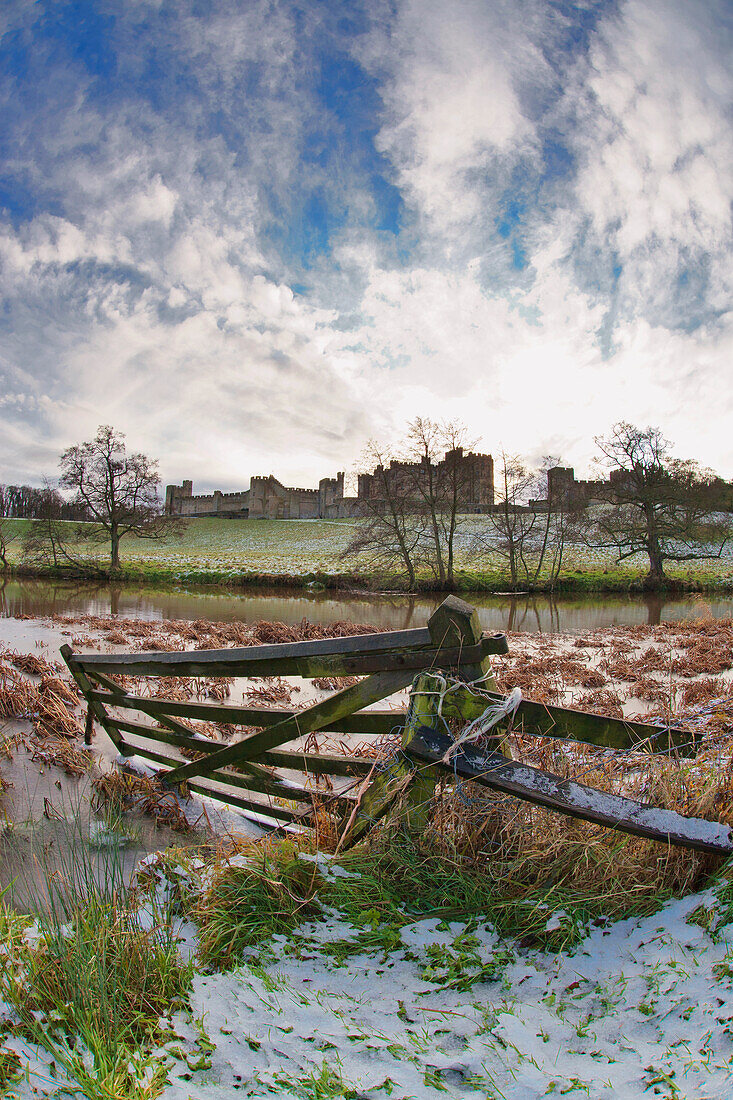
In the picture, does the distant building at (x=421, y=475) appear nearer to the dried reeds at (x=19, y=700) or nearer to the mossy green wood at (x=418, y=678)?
the dried reeds at (x=19, y=700)

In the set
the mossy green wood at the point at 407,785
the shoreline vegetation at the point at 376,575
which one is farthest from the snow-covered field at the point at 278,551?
the mossy green wood at the point at 407,785

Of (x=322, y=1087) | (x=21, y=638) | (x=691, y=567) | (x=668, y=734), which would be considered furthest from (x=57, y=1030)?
(x=691, y=567)

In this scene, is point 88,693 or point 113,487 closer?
point 88,693

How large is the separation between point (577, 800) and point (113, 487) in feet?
131

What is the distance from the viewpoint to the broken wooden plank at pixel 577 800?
251 cm

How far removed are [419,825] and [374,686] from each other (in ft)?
2.59

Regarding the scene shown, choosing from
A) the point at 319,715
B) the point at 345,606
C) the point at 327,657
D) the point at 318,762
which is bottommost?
the point at 345,606

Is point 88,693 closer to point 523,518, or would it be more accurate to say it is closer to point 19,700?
point 19,700

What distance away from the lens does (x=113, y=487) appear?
123ft

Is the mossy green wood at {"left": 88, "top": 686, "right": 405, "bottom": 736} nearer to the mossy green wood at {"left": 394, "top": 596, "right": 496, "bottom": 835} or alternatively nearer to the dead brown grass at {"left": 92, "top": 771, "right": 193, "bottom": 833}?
the mossy green wood at {"left": 394, "top": 596, "right": 496, "bottom": 835}

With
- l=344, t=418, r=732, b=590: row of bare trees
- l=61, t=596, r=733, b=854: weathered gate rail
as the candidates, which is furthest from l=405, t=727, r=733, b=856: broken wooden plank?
l=344, t=418, r=732, b=590: row of bare trees

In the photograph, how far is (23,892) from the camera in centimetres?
340

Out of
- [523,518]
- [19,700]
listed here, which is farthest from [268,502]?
[19,700]

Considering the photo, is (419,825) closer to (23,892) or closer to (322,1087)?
(322,1087)
